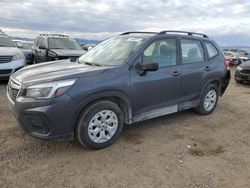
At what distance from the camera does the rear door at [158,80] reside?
4719 millimetres

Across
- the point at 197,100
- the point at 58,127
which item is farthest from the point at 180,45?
the point at 58,127

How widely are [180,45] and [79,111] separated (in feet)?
8.37

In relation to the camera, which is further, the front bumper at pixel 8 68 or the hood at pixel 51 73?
the front bumper at pixel 8 68

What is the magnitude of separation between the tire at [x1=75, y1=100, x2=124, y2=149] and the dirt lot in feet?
0.51

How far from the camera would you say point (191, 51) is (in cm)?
589

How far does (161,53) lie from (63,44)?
7.36 metres

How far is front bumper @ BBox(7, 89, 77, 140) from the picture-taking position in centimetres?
384

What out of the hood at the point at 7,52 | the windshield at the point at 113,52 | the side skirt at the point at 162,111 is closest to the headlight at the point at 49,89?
the windshield at the point at 113,52

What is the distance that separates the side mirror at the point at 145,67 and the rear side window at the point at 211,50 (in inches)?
87.2

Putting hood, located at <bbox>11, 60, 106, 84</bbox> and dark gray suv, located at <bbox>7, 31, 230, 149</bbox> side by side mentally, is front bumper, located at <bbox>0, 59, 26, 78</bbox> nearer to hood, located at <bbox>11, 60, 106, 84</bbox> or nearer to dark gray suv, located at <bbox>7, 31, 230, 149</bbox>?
dark gray suv, located at <bbox>7, 31, 230, 149</bbox>

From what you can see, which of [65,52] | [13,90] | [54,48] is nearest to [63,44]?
[54,48]

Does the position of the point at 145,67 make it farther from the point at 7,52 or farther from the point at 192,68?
the point at 7,52

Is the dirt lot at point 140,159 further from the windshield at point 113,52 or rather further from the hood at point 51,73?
the windshield at point 113,52

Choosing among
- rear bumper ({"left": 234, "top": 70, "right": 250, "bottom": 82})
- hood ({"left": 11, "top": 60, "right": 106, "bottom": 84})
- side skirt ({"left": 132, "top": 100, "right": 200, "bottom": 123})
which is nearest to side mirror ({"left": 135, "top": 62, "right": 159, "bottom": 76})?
Answer: hood ({"left": 11, "top": 60, "right": 106, "bottom": 84})
